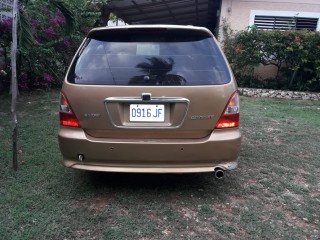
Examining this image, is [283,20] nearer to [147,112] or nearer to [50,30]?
[50,30]

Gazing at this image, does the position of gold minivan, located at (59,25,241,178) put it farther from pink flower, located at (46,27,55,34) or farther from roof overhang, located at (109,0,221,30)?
roof overhang, located at (109,0,221,30)

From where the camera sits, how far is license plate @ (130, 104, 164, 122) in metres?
2.79

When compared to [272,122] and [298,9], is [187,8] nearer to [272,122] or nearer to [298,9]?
[298,9]

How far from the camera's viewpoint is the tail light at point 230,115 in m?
2.88

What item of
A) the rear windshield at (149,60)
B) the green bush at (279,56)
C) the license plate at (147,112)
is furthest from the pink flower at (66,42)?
the license plate at (147,112)

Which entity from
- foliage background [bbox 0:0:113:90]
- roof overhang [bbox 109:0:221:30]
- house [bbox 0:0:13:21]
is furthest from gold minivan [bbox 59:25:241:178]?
roof overhang [bbox 109:0:221:30]

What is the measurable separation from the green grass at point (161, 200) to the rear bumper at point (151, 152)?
0.35 m

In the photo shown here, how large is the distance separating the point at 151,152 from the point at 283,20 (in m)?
9.70

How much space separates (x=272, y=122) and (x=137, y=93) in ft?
14.2

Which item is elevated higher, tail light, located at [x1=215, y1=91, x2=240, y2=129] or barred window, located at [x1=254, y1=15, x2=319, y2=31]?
barred window, located at [x1=254, y1=15, x2=319, y2=31]

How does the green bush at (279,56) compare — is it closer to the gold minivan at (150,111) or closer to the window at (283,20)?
the window at (283,20)

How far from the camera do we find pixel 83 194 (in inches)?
124

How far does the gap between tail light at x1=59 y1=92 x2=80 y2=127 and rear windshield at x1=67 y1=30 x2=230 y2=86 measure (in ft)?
0.63

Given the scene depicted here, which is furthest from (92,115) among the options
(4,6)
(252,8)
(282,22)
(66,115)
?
(282,22)
